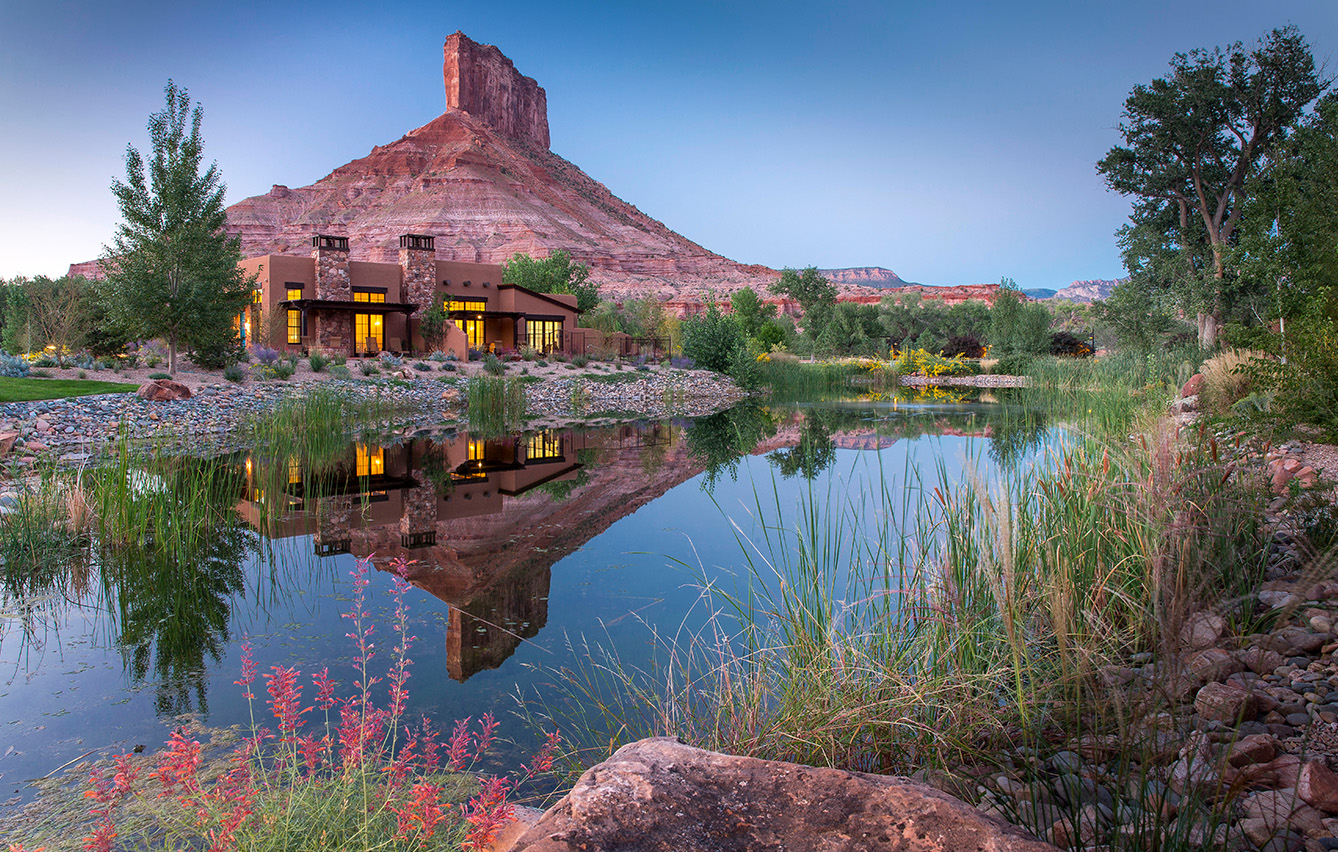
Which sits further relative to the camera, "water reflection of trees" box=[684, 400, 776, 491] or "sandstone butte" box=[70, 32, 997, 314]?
"sandstone butte" box=[70, 32, 997, 314]

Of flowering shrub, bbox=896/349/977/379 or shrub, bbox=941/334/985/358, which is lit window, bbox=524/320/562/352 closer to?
flowering shrub, bbox=896/349/977/379

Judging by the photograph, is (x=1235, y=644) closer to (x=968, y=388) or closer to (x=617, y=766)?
(x=617, y=766)

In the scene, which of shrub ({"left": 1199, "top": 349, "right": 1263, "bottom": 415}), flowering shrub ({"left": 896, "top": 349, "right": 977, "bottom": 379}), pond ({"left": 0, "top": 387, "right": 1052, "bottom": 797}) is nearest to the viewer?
pond ({"left": 0, "top": 387, "right": 1052, "bottom": 797})

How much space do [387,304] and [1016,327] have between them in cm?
2473

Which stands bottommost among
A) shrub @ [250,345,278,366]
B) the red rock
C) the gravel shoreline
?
the red rock

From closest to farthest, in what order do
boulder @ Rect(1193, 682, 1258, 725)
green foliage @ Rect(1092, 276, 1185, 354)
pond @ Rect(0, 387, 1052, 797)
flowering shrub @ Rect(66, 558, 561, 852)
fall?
flowering shrub @ Rect(66, 558, 561, 852) < boulder @ Rect(1193, 682, 1258, 725) < pond @ Rect(0, 387, 1052, 797) < green foliage @ Rect(1092, 276, 1185, 354)

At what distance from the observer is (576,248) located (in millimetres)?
71562

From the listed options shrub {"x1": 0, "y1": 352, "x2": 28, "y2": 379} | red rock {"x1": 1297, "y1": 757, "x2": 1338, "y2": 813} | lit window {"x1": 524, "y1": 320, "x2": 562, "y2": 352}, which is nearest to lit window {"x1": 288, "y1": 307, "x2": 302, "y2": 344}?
lit window {"x1": 524, "y1": 320, "x2": 562, "y2": 352}

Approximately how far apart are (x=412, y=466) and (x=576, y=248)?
209 ft

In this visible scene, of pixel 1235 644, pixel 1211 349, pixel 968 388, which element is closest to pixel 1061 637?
pixel 1235 644

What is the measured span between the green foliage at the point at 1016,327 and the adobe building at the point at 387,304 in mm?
18693

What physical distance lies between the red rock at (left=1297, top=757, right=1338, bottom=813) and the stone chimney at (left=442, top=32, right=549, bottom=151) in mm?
109334

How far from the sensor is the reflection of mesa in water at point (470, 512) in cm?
491

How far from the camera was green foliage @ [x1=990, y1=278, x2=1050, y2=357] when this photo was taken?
97.6 ft
